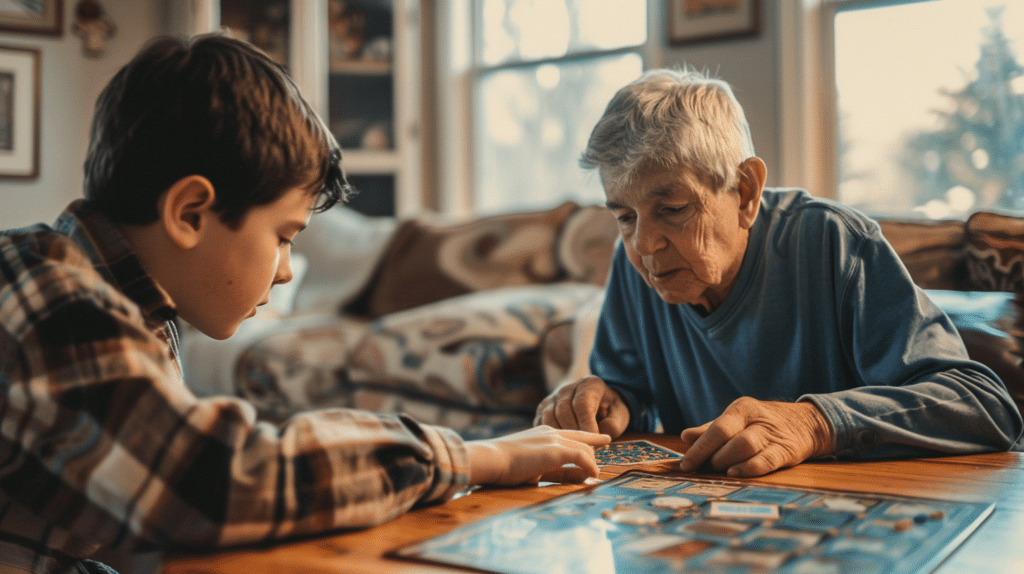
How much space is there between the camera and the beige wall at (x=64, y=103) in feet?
14.8

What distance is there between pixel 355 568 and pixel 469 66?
412 cm

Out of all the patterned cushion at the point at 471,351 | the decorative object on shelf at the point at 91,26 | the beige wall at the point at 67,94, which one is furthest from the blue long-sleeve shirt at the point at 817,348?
the decorative object on shelf at the point at 91,26

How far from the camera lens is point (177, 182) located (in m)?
0.77

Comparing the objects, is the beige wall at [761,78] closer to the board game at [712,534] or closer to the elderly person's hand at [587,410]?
the elderly person's hand at [587,410]

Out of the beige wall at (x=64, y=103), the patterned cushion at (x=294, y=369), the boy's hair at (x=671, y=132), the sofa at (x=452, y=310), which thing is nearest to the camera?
the boy's hair at (x=671, y=132)

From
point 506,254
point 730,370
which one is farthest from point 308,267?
point 730,370

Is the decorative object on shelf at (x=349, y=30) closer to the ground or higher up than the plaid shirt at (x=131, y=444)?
higher up

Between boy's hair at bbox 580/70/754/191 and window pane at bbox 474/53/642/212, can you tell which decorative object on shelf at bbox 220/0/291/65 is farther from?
boy's hair at bbox 580/70/754/191

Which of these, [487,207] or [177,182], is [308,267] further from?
[177,182]

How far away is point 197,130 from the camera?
2.51 feet

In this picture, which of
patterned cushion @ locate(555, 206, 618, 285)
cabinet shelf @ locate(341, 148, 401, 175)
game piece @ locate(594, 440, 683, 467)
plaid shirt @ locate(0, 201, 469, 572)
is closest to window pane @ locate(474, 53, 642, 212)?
cabinet shelf @ locate(341, 148, 401, 175)

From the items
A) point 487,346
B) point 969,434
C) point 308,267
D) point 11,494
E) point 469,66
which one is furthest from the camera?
point 469,66

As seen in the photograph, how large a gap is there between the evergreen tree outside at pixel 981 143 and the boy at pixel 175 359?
2820 mm

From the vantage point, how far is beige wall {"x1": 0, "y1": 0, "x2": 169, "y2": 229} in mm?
4508
